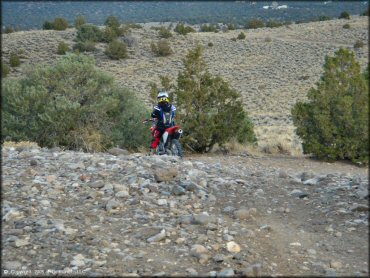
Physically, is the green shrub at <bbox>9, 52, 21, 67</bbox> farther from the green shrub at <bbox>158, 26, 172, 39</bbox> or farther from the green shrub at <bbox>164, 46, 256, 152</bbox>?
the green shrub at <bbox>164, 46, 256, 152</bbox>

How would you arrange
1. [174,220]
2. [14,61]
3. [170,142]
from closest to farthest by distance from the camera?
[174,220] → [170,142] → [14,61]

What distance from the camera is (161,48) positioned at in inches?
1574

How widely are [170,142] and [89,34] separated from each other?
31250mm

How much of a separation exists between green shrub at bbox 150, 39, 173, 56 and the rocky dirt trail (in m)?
32.9

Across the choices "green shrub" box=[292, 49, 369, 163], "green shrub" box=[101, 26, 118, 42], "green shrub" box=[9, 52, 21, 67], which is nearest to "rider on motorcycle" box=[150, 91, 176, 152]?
"green shrub" box=[292, 49, 369, 163]

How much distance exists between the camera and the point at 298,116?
37.1ft

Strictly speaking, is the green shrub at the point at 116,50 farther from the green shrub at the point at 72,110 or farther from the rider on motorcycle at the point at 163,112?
the rider on motorcycle at the point at 163,112

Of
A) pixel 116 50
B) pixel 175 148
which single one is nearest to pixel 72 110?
pixel 175 148

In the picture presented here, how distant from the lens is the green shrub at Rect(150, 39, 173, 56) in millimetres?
39991

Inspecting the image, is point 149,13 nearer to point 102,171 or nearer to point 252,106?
point 252,106

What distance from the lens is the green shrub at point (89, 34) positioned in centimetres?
3909

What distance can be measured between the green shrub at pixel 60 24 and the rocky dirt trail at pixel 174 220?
38.5 m

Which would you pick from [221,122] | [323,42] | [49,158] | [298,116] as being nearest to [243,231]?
[49,158]

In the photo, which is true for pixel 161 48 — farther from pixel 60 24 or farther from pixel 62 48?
pixel 60 24
